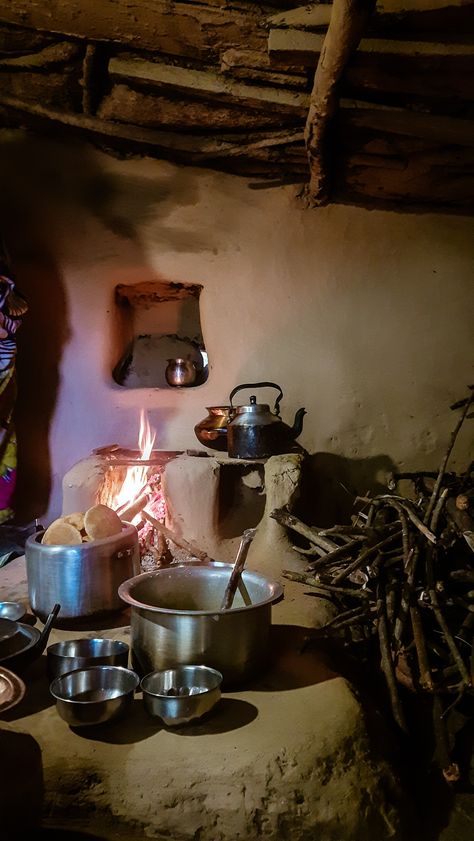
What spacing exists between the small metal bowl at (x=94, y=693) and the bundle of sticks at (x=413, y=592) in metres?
1.07

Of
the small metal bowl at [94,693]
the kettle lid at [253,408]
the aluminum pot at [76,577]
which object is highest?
the kettle lid at [253,408]

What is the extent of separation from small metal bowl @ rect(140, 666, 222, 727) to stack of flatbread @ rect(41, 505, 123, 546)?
987 mm

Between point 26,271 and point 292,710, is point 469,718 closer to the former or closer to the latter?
point 292,710

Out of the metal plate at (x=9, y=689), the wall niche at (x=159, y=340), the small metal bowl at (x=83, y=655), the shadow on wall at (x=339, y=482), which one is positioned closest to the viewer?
the metal plate at (x=9, y=689)

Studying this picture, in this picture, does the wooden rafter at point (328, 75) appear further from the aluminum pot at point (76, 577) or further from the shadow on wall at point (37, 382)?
the aluminum pot at point (76, 577)

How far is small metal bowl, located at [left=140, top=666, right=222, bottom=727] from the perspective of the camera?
2.19 metres

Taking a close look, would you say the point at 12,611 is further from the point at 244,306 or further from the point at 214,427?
the point at 244,306

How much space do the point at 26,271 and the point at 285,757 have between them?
4.51 m

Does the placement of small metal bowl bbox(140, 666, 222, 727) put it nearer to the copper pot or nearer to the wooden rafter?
the copper pot

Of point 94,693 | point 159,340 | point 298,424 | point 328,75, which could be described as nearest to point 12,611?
point 94,693

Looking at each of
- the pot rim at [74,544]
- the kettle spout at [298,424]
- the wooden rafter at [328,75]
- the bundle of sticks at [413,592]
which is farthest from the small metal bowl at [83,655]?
the wooden rafter at [328,75]

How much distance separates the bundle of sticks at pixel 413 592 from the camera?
2.86 meters

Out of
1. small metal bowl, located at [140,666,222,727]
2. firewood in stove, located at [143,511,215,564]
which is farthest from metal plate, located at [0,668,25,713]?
firewood in stove, located at [143,511,215,564]

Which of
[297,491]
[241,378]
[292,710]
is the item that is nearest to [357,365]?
[241,378]
